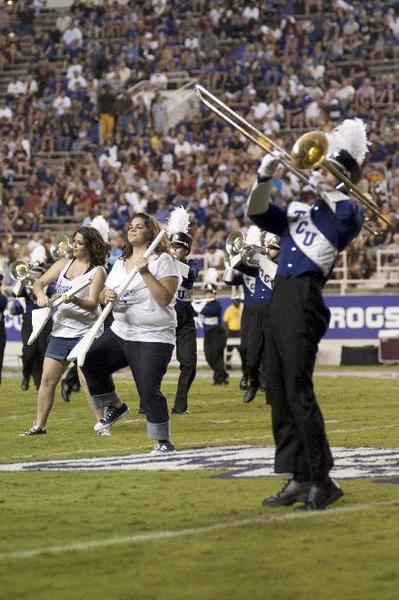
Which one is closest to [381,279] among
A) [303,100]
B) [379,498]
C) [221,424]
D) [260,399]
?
[303,100]

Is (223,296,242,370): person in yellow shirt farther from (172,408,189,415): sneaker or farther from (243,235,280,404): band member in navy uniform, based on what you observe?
(172,408,189,415): sneaker

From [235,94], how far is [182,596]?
2974 centimetres

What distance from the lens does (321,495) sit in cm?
812

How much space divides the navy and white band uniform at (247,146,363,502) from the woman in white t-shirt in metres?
2.75

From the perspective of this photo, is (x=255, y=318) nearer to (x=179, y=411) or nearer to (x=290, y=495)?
(x=179, y=411)

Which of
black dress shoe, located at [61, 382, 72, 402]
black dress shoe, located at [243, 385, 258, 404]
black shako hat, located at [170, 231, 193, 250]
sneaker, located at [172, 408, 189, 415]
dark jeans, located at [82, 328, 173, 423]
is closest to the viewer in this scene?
dark jeans, located at [82, 328, 173, 423]

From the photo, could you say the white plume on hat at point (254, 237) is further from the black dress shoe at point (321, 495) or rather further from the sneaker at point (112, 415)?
the black dress shoe at point (321, 495)

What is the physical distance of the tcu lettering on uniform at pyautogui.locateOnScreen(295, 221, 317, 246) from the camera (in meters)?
8.24

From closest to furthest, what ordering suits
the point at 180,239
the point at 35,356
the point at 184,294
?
the point at 180,239
the point at 184,294
the point at 35,356

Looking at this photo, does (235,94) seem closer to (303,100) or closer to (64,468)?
(303,100)

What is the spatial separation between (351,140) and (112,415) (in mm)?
4721

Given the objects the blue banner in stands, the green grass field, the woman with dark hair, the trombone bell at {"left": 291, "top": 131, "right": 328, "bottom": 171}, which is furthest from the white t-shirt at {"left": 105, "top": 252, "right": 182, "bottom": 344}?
the blue banner in stands

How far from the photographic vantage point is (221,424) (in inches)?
564

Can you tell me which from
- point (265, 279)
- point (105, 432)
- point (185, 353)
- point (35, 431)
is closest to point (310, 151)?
point (105, 432)
